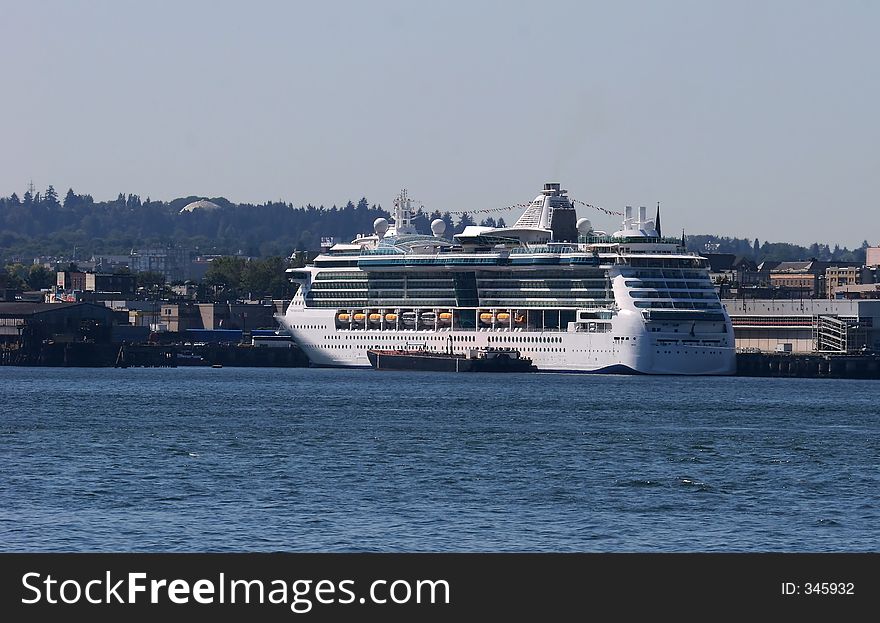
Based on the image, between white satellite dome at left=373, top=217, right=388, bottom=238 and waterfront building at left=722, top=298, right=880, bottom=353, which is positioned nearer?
waterfront building at left=722, top=298, right=880, bottom=353

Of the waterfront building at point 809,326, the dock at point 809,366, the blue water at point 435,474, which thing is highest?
the waterfront building at point 809,326

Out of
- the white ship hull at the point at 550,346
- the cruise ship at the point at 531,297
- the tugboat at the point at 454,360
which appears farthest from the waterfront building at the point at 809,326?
the tugboat at the point at 454,360

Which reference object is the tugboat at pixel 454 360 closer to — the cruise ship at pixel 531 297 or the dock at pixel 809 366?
the cruise ship at pixel 531 297

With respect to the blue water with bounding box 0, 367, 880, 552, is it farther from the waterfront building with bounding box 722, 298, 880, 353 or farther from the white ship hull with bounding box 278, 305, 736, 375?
the waterfront building with bounding box 722, 298, 880, 353

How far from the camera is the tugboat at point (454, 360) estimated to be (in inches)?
4375

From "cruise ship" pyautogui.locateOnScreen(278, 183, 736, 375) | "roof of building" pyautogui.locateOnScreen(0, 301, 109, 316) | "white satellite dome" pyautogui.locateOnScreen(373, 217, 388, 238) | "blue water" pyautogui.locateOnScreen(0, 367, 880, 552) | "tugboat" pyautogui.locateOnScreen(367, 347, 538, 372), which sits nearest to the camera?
"blue water" pyautogui.locateOnScreen(0, 367, 880, 552)

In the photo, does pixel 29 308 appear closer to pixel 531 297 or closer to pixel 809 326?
pixel 531 297

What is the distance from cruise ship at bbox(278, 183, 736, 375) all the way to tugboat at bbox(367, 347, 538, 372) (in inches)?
32.0

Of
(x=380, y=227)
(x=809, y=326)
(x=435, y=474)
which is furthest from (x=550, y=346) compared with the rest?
(x=435, y=474)

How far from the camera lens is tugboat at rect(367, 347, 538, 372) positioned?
111125mm

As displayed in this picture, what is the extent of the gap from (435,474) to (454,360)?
72759 mm

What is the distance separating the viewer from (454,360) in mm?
114188

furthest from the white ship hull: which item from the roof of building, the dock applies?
the roof of building

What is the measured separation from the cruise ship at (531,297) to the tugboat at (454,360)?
2.67ft
